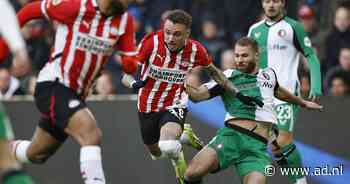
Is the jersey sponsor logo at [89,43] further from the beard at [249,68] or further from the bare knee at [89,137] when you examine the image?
the beard at [249,68]

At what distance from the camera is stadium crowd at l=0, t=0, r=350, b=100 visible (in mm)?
12773

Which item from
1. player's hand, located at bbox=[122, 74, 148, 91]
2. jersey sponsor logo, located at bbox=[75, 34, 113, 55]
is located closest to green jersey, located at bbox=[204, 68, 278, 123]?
player's hand, located at bbox=[122, 74, 148, 91]

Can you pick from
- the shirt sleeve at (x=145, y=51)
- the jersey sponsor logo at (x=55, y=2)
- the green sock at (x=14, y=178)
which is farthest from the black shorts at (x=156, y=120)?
the green sock at (x=14, y=178)

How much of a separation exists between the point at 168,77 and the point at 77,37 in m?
1.76

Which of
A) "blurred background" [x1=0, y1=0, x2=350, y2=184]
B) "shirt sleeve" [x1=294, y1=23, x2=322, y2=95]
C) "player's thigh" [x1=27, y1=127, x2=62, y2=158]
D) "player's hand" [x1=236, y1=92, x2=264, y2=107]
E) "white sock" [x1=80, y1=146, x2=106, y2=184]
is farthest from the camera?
"blurred background" [x1=0, y1=0, x2=350, y2=184]

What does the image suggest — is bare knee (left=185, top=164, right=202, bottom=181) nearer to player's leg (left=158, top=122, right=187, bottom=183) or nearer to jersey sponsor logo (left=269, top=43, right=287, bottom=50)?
player's leg (left=158, top=122, right=187, bottom=183)

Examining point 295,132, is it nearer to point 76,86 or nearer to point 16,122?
point 16,122

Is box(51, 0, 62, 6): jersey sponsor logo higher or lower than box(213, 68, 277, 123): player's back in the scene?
higher

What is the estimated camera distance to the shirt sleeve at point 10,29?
659 cm

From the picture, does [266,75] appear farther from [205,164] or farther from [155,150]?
[155,150]

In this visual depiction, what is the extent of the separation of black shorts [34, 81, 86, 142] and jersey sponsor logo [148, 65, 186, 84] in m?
1.58

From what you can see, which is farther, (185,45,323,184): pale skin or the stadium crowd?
the stadium crowd

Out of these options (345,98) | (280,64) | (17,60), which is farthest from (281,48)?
(17,60)

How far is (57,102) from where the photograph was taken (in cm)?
819
